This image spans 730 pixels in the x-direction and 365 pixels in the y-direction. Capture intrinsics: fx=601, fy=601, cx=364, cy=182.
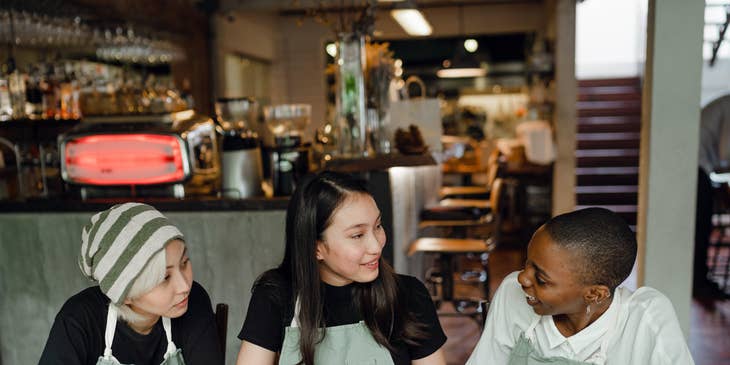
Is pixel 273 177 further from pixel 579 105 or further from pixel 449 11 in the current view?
pixel 579 105

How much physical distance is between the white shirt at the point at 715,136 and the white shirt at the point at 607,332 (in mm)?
3989

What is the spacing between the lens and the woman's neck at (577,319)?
1.47m

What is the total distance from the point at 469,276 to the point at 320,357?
2938 mm

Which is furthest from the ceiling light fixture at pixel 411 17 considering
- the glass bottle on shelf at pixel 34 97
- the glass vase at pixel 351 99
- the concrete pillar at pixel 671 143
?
the glass bottle on shelf at pixel 34 97

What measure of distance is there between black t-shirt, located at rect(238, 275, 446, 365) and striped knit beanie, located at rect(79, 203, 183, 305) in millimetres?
310

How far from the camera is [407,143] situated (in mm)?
3434

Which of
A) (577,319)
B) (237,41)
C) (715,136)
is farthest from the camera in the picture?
(237,41)

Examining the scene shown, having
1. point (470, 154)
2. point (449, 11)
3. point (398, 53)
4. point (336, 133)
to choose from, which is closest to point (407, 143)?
point (336, 133)

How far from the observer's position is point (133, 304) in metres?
1.55

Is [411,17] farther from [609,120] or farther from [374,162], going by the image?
[609,120]

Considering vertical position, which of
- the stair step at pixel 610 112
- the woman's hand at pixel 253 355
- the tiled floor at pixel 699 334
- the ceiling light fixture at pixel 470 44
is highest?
the ceiling light fixture at pixel 470 44

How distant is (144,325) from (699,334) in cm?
373

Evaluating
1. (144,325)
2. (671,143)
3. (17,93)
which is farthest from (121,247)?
(17,93)

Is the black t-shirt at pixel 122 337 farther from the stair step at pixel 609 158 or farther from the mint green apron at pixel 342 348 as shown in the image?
the stair step at pixel 609 158
